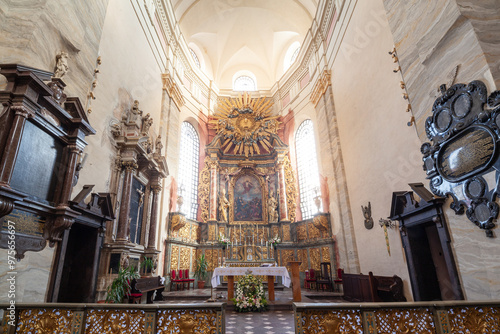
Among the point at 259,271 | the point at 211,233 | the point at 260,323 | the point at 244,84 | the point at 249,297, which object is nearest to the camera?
the point at 260,323

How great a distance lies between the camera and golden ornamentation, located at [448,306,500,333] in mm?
2713

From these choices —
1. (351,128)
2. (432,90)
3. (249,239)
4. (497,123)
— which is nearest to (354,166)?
(351,128)

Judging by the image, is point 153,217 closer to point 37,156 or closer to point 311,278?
point 37,156

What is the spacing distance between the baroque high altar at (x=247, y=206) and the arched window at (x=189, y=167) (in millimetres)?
426

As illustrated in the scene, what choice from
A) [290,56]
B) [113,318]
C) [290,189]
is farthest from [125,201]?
[290,56]

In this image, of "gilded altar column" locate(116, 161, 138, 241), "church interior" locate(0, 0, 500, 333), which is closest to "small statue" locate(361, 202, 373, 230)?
"church interior" locate(0, 0, 500, 333)

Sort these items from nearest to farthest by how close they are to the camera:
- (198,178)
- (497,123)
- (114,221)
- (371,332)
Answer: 1. (371,332)
2. (497,123)
3. (114,221)
4. (198,178)

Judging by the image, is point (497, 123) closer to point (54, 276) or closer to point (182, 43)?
point (54, 276)

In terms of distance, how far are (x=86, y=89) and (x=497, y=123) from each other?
23.6ft

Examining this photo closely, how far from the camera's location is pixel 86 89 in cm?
595

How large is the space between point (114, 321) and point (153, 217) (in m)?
Answer: 6.34

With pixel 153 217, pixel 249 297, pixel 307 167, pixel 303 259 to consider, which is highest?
pixel 307 167

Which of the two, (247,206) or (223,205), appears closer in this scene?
(223,205)

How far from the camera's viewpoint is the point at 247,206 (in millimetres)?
13852
